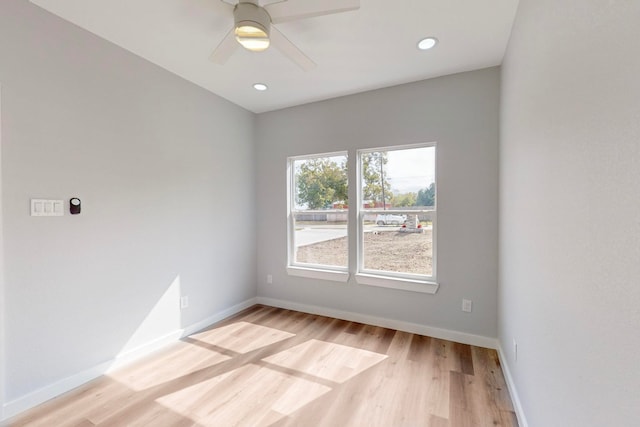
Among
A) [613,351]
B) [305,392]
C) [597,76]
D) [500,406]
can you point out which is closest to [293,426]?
[305,392]

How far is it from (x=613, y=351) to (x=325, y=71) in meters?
2.78

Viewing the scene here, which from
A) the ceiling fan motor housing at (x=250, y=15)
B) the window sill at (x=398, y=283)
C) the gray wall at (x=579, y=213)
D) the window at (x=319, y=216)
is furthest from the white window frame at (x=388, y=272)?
the ceiling fan motor housing at (x=250, y=15)

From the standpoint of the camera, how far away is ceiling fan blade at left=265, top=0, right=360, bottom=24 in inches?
57.4

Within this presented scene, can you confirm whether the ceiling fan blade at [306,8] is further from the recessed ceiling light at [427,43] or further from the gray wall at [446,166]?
the gray wall at [446,166]

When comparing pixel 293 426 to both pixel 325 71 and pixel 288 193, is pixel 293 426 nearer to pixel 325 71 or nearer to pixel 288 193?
pixel 288 193

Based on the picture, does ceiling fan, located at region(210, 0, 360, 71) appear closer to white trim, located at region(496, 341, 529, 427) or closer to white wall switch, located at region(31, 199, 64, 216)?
white wall switch, located at region(31, 199, 64, 216)

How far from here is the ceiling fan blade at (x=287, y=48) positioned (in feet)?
5.75

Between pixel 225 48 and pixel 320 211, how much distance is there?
83.5 inches

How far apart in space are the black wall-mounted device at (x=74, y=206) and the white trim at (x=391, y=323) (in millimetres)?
2444

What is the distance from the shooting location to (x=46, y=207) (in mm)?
1869

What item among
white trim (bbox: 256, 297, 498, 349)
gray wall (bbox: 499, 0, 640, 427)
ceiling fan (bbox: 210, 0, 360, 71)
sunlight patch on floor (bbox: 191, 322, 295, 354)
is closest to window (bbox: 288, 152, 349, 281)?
white trim (bbox: 256, 297, 498, 349)

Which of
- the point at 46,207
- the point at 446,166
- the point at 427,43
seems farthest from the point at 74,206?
the point at 446,166

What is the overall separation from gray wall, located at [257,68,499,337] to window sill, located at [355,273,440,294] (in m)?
0.07

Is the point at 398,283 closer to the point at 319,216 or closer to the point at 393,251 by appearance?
the point at 393,251
